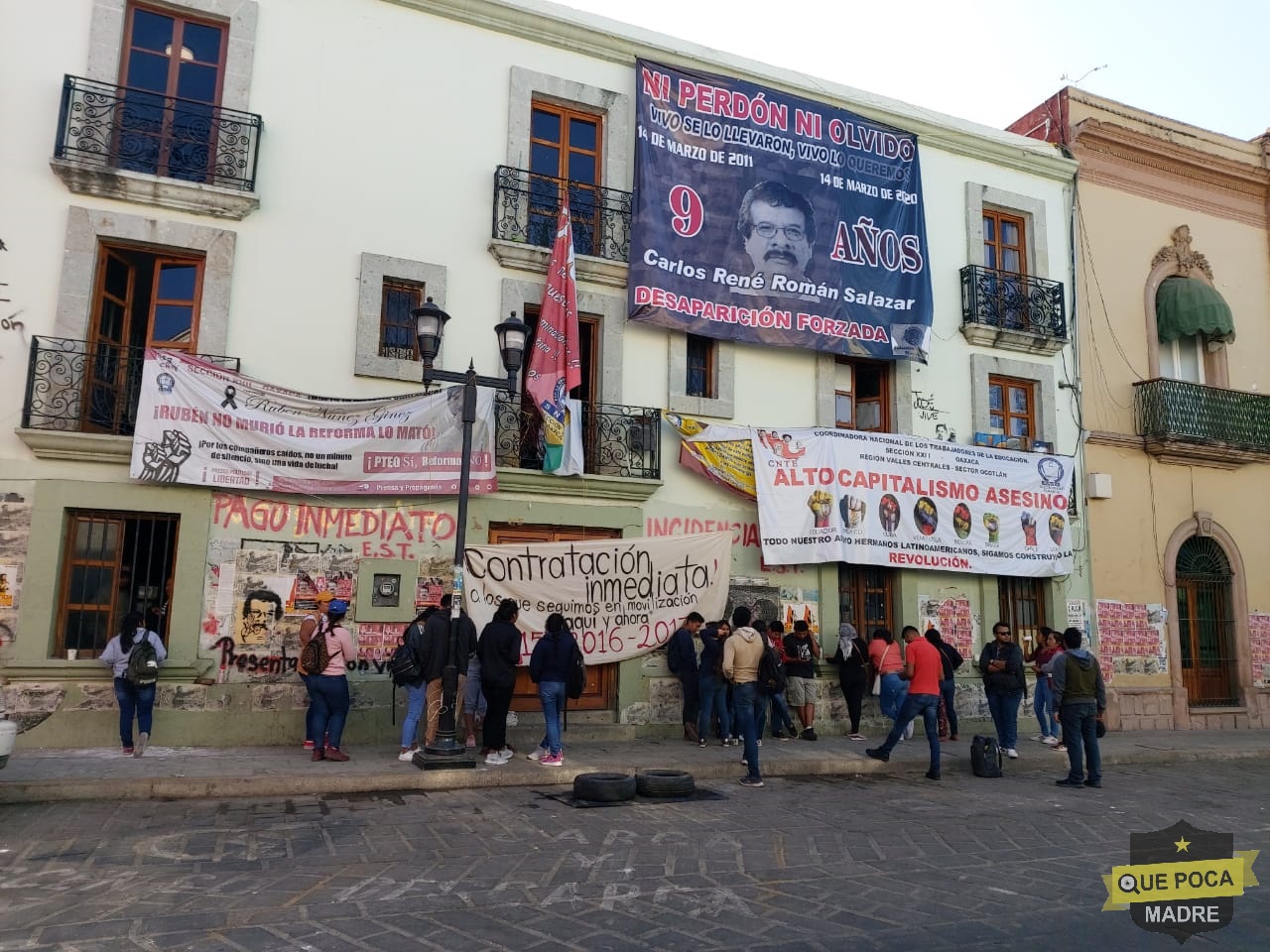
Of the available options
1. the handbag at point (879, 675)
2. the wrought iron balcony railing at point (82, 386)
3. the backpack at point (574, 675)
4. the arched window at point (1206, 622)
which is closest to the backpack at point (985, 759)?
the handbag at point (879, 675)

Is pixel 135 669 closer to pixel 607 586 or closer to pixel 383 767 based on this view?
pixel 383 767

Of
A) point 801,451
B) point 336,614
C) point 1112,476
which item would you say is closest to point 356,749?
point 336,614

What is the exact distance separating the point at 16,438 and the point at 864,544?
1099 cm

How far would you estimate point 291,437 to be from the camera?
37.0ft

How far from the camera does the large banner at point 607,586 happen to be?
11.9 m

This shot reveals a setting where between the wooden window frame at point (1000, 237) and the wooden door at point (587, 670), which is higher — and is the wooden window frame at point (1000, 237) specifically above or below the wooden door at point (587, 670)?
above

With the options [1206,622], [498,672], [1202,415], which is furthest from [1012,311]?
[498,672]

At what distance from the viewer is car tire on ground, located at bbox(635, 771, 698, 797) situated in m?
8.89

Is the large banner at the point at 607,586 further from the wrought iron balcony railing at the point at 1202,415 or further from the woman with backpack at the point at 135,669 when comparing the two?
the wrought iron balcony railing at the point at 1202,415

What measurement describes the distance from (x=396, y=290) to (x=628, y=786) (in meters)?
7.26

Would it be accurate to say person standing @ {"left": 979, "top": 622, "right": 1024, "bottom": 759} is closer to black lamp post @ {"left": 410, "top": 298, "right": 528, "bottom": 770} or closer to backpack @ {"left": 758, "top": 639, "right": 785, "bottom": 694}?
backpack @ {"left": 758, "top": 639, "right": 785, "bottom": 694}

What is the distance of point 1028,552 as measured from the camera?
15.4m

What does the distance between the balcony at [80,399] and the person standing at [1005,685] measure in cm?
1088

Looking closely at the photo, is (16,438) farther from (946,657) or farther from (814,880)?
(946,657)
